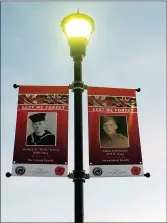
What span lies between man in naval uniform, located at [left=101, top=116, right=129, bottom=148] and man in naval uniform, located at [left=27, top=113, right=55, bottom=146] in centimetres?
109

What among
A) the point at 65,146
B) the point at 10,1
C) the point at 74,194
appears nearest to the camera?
the point at 74,194

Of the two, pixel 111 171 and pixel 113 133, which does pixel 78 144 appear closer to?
pixel 111 171

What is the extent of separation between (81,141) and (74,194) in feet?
3.29

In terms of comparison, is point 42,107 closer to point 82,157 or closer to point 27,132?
point 27,132

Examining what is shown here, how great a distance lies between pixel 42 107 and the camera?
8.09 m

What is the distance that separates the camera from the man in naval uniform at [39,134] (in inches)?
298

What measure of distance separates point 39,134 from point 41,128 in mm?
154

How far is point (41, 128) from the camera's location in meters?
7.80

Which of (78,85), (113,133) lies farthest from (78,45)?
(113,133)

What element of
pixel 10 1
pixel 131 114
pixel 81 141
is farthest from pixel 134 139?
pixel 10 1

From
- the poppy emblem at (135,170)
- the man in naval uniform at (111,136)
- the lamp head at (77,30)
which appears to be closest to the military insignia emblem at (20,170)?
the man in naval uniform at (111,136)

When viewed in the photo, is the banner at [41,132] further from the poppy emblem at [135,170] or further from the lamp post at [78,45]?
the poppy emblem at [135,170]

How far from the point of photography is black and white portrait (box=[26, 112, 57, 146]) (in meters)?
7.59

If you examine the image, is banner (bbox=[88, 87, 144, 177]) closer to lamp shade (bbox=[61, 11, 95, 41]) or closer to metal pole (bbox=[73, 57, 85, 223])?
metal pole (bbox=[73, 57, 85, 223])
